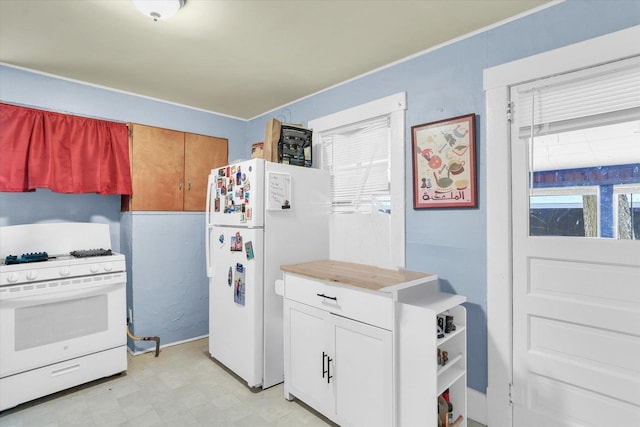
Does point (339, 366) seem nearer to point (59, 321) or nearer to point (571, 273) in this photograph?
point (571, 273)

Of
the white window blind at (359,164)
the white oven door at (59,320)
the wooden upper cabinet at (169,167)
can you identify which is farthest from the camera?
the wooden upper cabinet at (169,167)

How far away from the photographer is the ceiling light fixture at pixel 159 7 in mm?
1715

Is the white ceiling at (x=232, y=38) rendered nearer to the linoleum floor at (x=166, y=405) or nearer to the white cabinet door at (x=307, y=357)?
the white cabinet door at (x=307, y=357)

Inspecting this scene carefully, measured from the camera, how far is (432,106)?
7.50 feet

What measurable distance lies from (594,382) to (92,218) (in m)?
3.89

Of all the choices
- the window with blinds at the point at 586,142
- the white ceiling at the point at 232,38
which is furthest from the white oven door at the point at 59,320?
the window with blinds at the point at 586,142

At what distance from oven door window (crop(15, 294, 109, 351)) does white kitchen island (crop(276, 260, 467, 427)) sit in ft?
4.87

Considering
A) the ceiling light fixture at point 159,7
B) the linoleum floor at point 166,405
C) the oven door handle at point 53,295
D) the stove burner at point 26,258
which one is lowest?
the linoleum floor at point 166,405

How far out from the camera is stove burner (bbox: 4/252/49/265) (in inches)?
91.5

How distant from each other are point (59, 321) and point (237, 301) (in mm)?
1251

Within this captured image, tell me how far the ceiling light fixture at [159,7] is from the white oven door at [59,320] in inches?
76.2

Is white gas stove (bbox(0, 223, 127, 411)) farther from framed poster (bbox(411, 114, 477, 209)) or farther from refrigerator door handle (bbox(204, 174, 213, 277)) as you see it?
framed poster (bbox(411, 114, 477, 209))

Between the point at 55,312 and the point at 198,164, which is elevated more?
the point at 198,164

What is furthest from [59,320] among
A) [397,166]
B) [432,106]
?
[432,106]
